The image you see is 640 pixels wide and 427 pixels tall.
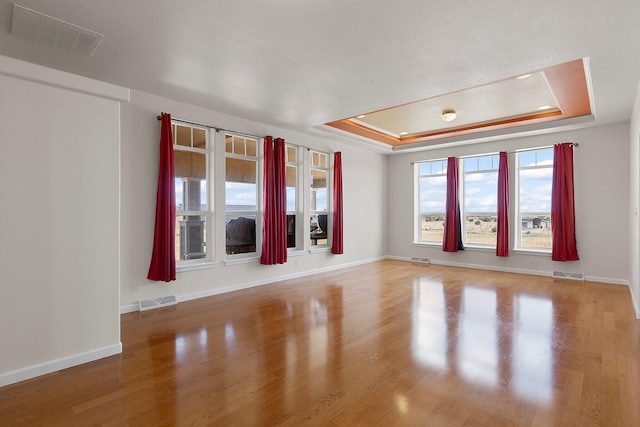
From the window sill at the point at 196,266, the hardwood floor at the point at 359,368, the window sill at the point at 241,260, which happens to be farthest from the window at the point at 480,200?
the window sill at the point at 196,266

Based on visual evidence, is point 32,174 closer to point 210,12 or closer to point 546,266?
point 210,12

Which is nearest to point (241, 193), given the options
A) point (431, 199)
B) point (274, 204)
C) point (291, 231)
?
point (274, 204)

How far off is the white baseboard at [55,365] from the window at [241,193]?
2.53 metres

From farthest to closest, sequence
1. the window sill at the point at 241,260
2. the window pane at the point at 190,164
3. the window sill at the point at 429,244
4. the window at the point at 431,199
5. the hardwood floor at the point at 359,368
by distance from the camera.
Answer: the window at the point at 431,199 → the window sill at the point at 429,244 → the window sill at the point at 241,260 → the window pane at the point at 190,164 → the hardwood floor at the point at 359,368

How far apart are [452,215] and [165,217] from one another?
5.79m

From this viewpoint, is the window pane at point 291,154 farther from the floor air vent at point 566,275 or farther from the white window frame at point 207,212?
the floor air vent at point 566,275

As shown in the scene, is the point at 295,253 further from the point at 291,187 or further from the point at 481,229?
the point at 481,229

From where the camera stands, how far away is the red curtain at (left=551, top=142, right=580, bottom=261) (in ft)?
19.1

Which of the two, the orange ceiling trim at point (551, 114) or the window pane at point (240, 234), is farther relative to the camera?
the window pane at point (240, 234)

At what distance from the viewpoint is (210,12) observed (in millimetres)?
2480

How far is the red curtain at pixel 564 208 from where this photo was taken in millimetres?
5828

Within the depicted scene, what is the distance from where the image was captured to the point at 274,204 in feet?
18.0

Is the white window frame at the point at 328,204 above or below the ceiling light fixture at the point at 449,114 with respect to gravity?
below

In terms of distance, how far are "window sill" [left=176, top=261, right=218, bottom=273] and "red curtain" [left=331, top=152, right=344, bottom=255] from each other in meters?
2.68
